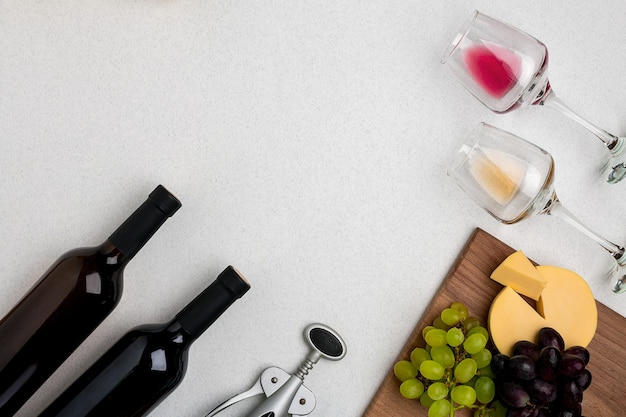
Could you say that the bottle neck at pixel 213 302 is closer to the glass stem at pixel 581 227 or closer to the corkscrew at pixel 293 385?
the corkscrew at pixel 293 385

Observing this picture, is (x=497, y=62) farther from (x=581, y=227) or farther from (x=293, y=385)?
(x=293, y=385)

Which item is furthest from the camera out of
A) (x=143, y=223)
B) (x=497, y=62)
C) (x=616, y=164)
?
(x=616, y=164)

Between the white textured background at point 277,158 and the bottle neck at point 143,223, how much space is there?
15 centimetres

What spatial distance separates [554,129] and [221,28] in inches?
22.2

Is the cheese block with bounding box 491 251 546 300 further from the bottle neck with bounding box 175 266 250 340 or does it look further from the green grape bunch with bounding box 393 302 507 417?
the bottle neck with bounding box 175 266 250 340

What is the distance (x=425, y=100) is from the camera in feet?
3.17

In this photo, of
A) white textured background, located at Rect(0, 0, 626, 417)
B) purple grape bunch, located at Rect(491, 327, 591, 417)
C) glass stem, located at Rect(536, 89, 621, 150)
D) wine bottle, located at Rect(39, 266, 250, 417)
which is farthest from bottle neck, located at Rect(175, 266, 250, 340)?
glass stem, located at Rect(536, 89, 621, 150)

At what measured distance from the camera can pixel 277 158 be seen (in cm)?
95

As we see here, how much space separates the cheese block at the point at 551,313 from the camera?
0.93 meters

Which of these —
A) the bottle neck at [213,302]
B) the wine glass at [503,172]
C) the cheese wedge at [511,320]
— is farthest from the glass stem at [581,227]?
the bottle neck at [213,302]

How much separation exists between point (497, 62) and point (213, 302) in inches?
20.8

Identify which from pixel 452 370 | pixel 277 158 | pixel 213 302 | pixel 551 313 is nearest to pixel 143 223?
pixel 213 302

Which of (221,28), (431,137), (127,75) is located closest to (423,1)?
(431,137)

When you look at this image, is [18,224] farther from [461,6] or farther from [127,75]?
[461,6]
